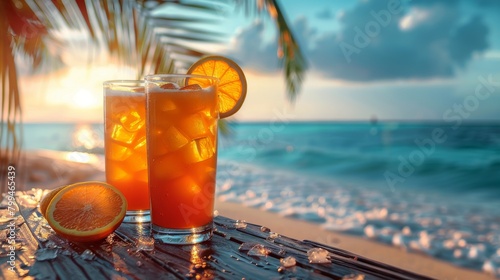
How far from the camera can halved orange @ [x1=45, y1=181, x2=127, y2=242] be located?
1048mm

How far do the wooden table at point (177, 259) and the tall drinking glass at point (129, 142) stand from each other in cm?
13

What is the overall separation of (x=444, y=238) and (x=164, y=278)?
16.2 feet

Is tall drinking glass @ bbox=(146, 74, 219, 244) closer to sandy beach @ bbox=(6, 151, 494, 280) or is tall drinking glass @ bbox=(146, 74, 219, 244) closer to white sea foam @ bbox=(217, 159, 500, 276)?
sandy beach @ bbox=(6, 151, 494, 280)

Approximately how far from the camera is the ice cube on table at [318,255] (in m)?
0.91

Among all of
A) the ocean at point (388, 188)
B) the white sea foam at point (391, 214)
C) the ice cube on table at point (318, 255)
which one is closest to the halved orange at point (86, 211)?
the ice cube on table at point (318, 255)

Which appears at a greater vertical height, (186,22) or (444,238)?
(186,22)

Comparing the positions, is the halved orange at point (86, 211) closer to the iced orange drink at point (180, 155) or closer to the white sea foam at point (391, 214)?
the iced orange drink at point (180, 155)

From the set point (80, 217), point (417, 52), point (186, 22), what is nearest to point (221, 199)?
point (186, 22)

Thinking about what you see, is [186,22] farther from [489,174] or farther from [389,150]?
[389,150]

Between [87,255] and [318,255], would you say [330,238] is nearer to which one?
[318,255]

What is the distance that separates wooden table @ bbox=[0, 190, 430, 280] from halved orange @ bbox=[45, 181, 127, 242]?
3cm


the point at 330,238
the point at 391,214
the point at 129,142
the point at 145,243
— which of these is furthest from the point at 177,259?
the point at 391,214

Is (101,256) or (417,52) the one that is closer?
(101,256)

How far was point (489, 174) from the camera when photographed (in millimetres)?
11523
